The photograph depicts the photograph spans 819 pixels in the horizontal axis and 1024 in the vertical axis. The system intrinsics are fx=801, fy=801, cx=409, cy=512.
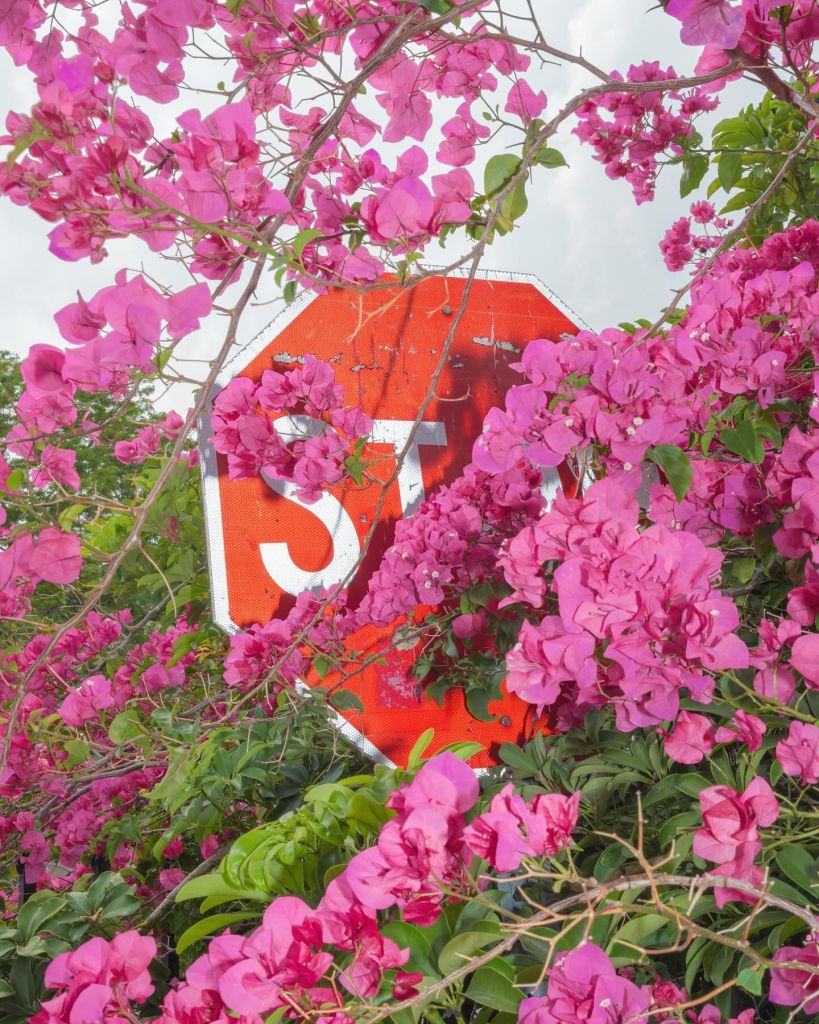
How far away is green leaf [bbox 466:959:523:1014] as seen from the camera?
794 mm

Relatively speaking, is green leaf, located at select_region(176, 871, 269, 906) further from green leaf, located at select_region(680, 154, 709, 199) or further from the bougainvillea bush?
green leaf, located at select_region(680, 154, 709, 199)

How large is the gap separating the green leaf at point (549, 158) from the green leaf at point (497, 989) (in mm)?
852

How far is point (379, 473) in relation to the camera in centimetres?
177

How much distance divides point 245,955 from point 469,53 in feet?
4.29

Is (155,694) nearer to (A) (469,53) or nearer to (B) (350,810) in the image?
(B) (350,810)

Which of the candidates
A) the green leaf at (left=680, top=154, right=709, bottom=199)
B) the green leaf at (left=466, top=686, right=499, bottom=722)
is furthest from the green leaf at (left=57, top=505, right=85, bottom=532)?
the green leaf at (left=680, top=154, right=709, bottom=199)

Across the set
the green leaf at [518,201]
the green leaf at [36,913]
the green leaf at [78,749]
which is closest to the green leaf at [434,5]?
the green leaf at [518,201]

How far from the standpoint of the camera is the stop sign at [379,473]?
1576 mm

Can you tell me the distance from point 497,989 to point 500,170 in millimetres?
849

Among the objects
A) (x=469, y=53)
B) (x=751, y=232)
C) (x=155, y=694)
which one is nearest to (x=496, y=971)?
(x=469, y=53)

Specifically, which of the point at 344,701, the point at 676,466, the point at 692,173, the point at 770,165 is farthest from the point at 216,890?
the point at 770,165

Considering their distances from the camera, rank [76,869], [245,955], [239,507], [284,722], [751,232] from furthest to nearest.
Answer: [76,869] → [751,232] → [284,722] → [239,507] → [245,955]

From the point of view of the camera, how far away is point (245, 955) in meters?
0.71

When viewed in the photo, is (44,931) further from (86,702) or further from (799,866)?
(799,866)
